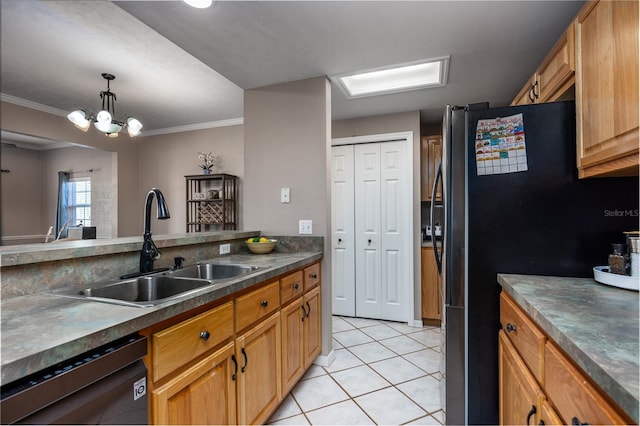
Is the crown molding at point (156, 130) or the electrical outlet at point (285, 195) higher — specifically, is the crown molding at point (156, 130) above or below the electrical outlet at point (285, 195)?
above

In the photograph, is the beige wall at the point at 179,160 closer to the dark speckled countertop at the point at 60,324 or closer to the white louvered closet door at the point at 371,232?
the white louvered closet door at the point at 371,232

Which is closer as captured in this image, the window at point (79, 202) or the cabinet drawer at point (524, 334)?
the cabinet drawer at point (524, 334)

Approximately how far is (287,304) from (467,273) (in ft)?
3.35

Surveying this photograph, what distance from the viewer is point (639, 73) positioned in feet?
3.13

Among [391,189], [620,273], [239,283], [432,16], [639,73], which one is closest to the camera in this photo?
[639,73]

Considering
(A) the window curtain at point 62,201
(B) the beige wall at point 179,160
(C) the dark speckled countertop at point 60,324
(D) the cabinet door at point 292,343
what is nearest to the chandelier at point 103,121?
(B) the beige wall at point 179,160

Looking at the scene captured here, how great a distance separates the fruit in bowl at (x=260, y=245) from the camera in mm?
2203

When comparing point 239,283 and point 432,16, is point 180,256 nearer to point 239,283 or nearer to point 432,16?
point 239,283

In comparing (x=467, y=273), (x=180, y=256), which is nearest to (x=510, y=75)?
(x=467, y=273)

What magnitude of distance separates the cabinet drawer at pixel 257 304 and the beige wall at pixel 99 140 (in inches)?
157

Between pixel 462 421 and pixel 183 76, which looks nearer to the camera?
pixel 462 421

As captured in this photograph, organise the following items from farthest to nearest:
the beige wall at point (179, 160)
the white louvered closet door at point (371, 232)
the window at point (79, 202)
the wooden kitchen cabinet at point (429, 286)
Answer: the window at point (79, 202) < the beige wall at point (179, 160) < the white louvered closet door at point (371, 232) < the wooden kitchen cabinet at point (429, 286)

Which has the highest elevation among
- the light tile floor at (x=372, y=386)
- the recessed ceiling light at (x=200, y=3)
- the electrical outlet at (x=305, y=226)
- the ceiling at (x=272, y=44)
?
the ceiling at (x=272, y=44)

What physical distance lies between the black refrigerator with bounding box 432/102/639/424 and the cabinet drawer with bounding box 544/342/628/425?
2.01 ft
